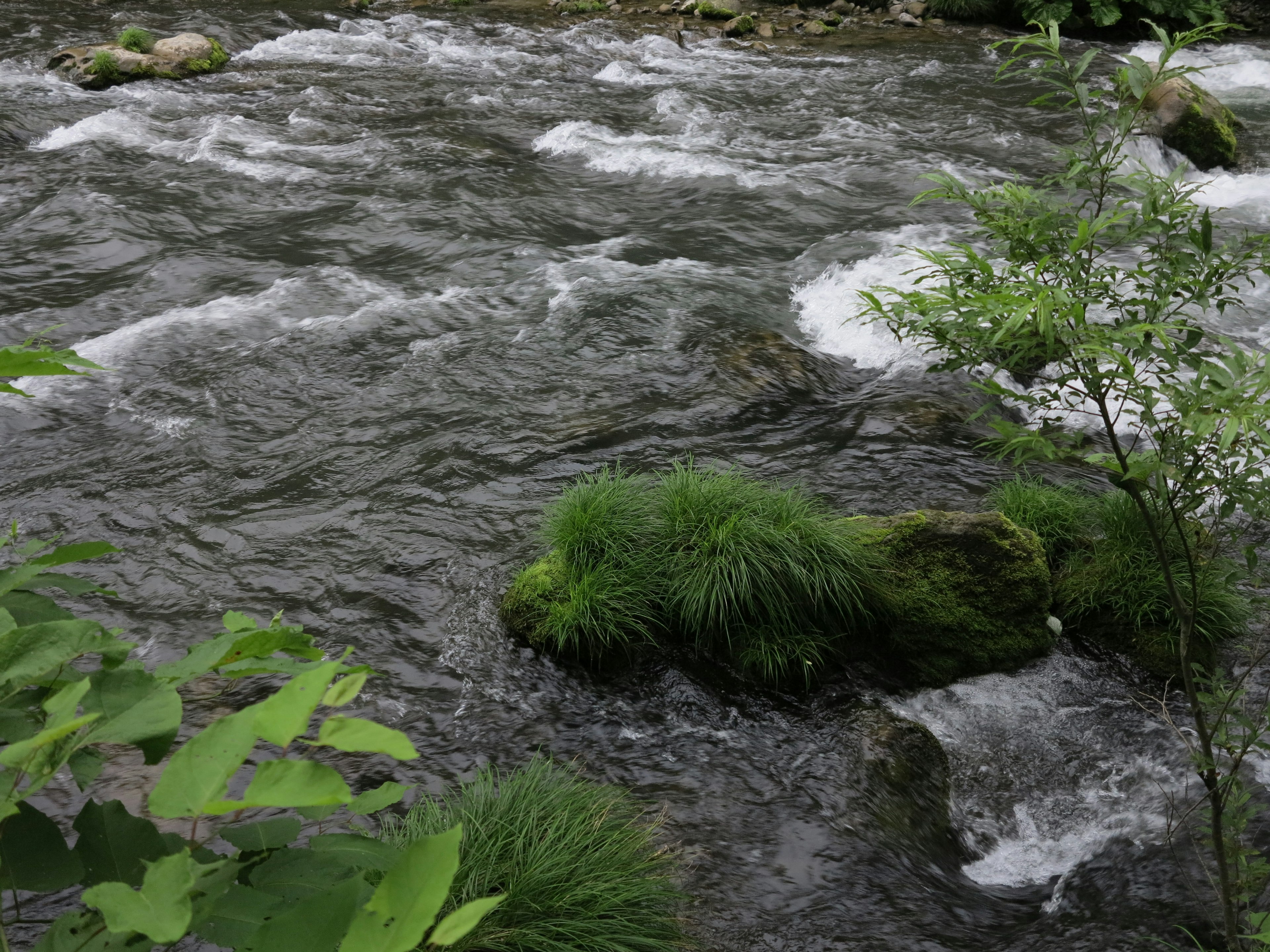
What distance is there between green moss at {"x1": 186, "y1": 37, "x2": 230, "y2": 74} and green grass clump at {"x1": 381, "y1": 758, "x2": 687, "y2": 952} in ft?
46.3

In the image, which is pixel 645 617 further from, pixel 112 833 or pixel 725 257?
pixel 725 257

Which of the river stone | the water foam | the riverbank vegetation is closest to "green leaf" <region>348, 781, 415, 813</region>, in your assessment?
the riverbank vegetation

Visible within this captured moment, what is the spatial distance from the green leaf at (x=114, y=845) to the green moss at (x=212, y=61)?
51.1 feet

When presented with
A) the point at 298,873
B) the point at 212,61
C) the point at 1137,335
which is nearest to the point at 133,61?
the point at 212,61

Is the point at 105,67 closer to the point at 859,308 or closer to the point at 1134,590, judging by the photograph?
the point at 859,308

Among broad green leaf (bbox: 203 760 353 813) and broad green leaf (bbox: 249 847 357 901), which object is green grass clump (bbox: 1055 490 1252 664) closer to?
broad green leaf (bbox: 249 847 357 901)

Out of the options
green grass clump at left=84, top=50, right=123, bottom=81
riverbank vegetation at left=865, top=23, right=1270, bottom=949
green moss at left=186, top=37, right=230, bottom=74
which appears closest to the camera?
riverbank vegetation at left=865, top=23, right=1270, bottom=949

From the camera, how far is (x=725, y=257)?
29.4ft

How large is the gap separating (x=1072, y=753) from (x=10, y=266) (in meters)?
9.08

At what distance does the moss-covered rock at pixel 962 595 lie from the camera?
15.2 feet

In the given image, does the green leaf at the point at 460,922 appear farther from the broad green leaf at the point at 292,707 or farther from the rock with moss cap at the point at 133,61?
the rock with moss cap at the point at 133,61

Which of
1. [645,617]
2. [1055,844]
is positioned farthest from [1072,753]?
[645,617]

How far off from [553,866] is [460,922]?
2395 millimetres

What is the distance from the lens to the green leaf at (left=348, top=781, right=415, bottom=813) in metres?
1.13
